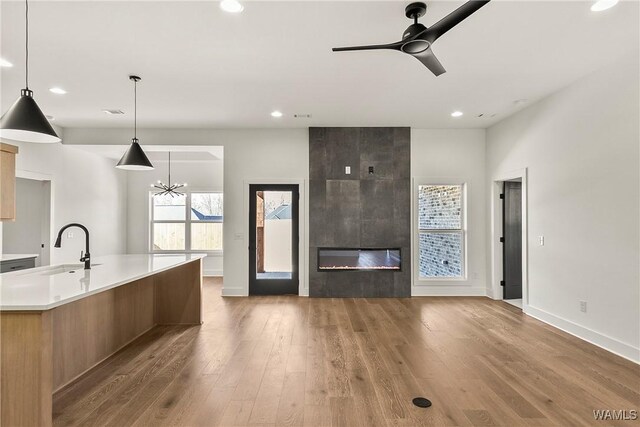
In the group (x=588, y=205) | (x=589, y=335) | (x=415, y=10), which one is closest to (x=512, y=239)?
(x=588, y=205)

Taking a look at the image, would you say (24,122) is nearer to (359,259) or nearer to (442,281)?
(359,259)

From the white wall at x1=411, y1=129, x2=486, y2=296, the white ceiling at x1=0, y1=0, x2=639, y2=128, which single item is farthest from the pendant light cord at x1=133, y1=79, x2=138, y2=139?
the white wall at x1=411, y1=129, x2=486, y2=296

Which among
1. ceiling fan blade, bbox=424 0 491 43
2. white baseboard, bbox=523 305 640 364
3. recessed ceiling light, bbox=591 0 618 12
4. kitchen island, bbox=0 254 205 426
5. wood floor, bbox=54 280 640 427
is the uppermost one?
recessed ceiling light, bbox=591 0 618 12

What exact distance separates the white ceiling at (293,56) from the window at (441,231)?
1537 millimetres

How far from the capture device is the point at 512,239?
5340 mm

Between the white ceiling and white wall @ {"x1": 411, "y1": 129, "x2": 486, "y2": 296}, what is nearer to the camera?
the white ceiling

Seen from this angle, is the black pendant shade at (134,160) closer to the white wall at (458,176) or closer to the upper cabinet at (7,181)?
the upper cabinet at (7,181)

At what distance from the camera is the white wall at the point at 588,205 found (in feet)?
9.96

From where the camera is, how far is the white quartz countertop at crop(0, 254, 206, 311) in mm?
1740

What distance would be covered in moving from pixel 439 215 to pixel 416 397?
391 cm

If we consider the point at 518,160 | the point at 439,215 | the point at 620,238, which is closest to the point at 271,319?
the point at 439,215

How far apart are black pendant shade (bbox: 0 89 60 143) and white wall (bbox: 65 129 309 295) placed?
132 inches

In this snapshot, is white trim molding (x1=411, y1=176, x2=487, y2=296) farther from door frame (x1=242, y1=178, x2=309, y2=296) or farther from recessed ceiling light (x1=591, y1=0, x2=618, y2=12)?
recessed ceiling light (x1=591, y1=0, x2=618, y2=12)

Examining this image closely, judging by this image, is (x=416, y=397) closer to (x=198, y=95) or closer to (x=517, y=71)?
(x=517, y=71)
